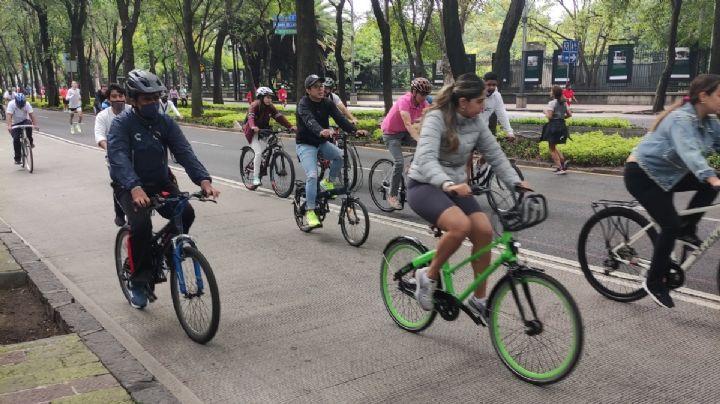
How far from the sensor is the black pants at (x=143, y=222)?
4.80m

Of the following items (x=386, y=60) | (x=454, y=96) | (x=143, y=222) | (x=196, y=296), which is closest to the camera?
(x=454, y=96)

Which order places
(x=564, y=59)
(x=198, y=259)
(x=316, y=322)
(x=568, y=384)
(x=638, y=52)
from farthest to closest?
(x=638, y=52)
(x=564, y=59)
(x=316, y=322)
(x=198, y=259)
(x=568, y=384)

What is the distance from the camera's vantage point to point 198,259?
445 cm

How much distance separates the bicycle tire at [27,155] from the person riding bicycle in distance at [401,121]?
917cm

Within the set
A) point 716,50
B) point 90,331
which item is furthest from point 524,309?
point 716,50

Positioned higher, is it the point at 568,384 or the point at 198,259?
the point at 198,259

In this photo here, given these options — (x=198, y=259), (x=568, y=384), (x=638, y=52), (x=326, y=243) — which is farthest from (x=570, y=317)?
(x=638, y=52)

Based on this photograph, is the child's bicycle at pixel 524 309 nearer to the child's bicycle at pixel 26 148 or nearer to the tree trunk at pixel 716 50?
the child's bicycle at pixel 26 148

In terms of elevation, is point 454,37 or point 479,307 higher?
point 454,37

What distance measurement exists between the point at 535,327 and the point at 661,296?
1.51 metres

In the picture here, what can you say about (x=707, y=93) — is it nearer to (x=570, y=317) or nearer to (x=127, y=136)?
(x=570, y=317)

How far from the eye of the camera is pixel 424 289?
4309 millimetres

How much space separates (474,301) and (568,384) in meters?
0.76

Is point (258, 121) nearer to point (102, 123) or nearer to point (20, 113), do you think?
point (102, 123)
